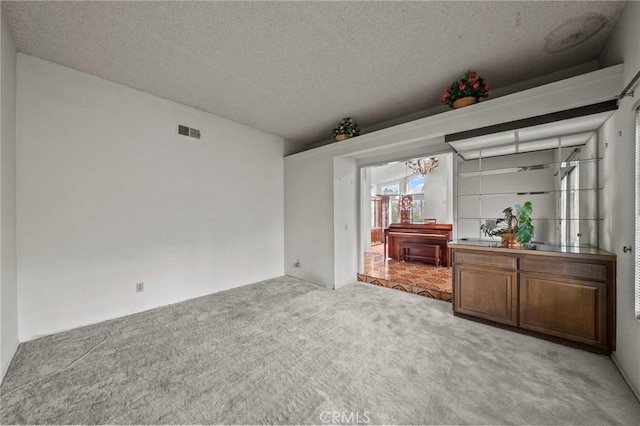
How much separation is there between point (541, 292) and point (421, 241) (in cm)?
298

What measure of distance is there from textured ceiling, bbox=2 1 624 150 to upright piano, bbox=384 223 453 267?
2.96 metres

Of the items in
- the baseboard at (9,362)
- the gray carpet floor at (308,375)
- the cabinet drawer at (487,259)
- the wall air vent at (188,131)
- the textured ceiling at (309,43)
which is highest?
the textured ceiling at (309,43)

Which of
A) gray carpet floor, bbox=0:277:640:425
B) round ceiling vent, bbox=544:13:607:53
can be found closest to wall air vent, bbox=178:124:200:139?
gray carpet floor, bbox=0:277:640:425

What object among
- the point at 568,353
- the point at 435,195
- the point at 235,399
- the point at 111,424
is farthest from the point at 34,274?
the point at 435,195

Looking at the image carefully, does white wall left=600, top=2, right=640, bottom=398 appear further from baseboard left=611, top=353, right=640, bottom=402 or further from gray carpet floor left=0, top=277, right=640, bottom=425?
gray carpet floor left=0, top=277, right=640, bottom=425

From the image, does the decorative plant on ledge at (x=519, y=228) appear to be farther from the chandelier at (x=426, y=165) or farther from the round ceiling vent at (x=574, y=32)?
the chandelier at (x=426, y=165)

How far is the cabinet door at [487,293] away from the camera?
8.10 ft

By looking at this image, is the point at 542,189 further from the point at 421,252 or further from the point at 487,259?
the point at 421,252

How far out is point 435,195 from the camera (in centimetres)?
805

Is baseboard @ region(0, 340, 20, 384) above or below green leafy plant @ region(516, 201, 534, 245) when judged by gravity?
below

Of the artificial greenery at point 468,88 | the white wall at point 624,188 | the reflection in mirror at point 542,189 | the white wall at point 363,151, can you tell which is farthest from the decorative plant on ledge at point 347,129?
the white wall at point 624,188

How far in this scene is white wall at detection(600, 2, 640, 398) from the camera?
1653mm

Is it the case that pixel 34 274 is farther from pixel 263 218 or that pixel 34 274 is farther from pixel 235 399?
pixel 263 218

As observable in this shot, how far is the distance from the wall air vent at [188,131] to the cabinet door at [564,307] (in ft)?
14.7
